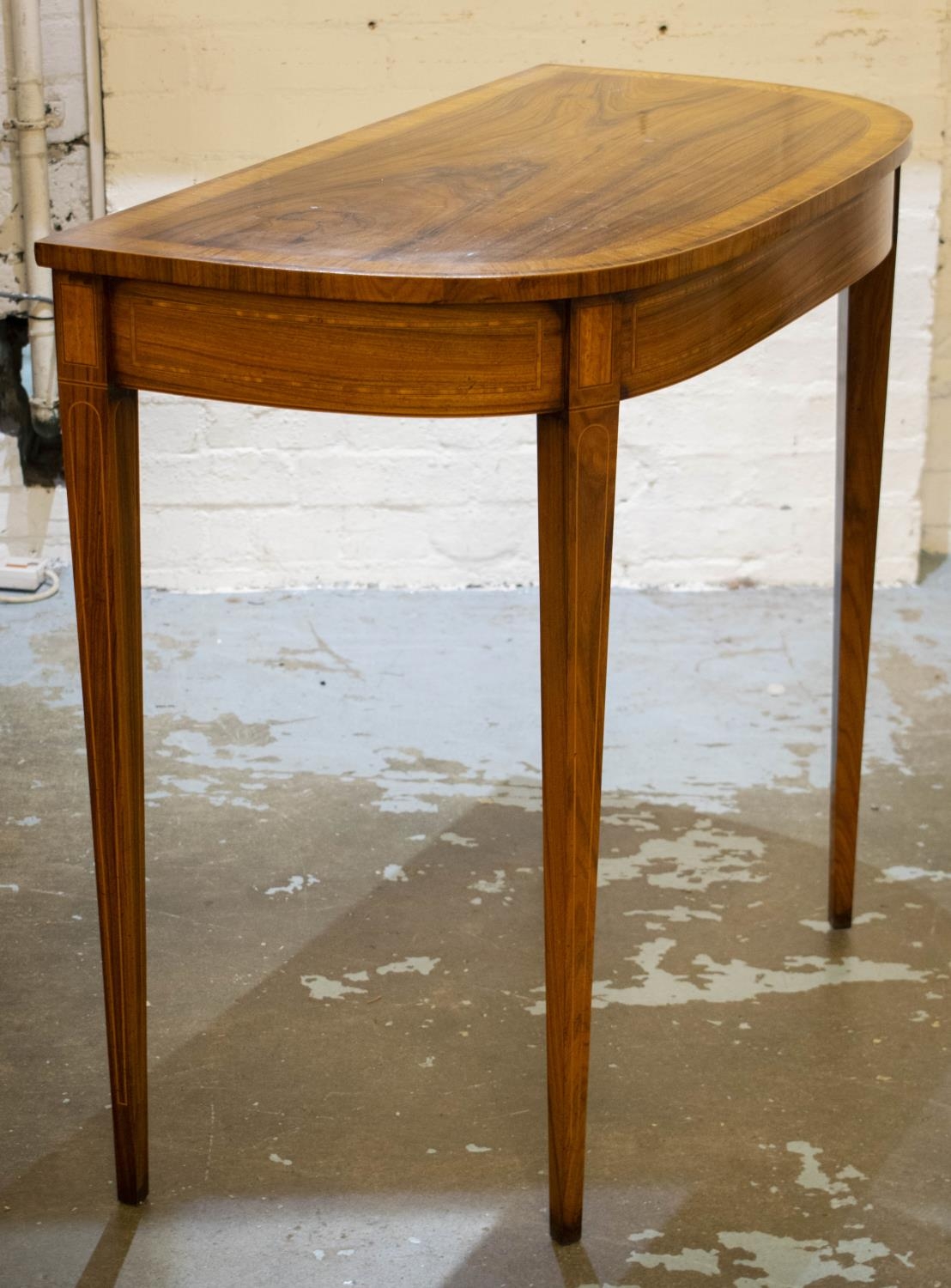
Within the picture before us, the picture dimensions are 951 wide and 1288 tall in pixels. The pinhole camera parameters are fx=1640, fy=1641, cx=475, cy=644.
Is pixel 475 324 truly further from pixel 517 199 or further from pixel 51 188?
pixel 51 188

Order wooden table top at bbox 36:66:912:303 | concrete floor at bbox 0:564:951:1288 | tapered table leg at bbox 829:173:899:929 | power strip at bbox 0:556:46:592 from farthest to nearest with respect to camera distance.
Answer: power strip at bbox 0:556:46:592 → tapered table leg at bbox 829:173:899:929 → concrete floor at bbox 0:564:951:1288 → wooden table top at bbox 36:66:912:303

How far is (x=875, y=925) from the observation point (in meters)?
1.69

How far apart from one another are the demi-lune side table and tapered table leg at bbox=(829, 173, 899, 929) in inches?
5.9

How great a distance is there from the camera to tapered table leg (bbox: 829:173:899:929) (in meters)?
1.55

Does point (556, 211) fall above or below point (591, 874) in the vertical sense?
above

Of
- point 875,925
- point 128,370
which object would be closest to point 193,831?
point 875,925

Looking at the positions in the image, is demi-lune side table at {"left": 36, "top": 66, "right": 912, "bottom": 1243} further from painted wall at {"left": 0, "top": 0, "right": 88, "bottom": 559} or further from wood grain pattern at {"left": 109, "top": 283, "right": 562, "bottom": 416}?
painted wall at {"left": 0, "top": 0, "right": 88, "bottom": 559}

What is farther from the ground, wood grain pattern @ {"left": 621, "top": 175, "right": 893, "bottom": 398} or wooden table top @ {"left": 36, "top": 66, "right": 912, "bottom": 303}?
wooden table top @ {"left": 36, "top": 66, "right": 912, "bottom": 303}

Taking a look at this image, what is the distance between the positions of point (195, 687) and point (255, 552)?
16.8 inches

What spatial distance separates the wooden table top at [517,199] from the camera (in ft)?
3.34

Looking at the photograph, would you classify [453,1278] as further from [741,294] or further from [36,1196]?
[741,294]

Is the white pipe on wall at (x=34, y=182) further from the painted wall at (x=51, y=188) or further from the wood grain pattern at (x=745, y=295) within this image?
the wood grain pattern at (x=745, y=295)

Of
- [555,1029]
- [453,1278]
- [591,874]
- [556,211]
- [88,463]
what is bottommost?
[453,1278]

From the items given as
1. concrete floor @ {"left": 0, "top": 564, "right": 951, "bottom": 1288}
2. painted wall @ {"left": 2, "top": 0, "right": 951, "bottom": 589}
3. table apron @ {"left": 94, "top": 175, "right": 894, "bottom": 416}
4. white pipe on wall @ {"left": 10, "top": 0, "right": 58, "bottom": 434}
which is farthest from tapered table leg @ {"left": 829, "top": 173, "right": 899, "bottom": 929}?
white pipe on wall @ {"left": 10, "top": 0, "right": 58, "bottom": 434}
